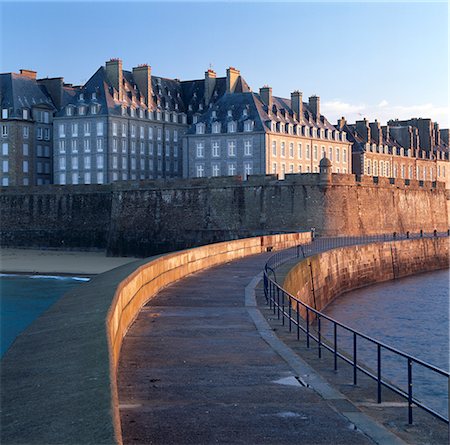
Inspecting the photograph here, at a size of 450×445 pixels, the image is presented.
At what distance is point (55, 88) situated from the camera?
70.4 metres

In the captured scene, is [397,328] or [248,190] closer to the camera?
[397,328]

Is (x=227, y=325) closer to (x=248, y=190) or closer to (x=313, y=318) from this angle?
(x=313, y=318)

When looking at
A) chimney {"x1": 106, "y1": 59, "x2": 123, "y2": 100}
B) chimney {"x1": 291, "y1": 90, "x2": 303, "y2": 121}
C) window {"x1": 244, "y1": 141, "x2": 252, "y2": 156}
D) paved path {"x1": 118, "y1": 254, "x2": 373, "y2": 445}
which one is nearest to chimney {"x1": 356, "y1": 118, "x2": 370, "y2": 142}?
chimney {"x1": 291, "y1": 90, "x2": 303, "y2": 121}

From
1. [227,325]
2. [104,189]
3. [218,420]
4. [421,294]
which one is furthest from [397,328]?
[104,189]

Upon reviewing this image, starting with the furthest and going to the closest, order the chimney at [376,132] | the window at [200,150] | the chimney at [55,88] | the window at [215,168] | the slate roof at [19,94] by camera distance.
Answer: the chimney at [376,132]
the chimney at [55,88]
the slate roof at [19,94]
the window at [200,150]
the window at [215,168]

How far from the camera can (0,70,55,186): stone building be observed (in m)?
66.1

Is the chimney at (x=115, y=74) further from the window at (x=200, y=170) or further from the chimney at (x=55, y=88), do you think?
the window at (x=200, y=170)

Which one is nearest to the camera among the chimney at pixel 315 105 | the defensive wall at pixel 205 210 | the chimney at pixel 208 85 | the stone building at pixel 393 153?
the defensive wall at pixel 205 210

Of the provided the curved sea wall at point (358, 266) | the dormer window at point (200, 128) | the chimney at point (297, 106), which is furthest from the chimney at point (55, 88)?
the curved sea wall at point (358, 266)

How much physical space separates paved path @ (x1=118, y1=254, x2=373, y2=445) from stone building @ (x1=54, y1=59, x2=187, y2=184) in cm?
5230

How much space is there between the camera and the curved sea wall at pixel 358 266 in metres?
27.0

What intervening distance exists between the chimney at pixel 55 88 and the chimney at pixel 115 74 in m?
6.54

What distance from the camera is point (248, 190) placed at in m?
48.3

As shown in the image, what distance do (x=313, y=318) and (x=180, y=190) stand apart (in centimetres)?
2635
